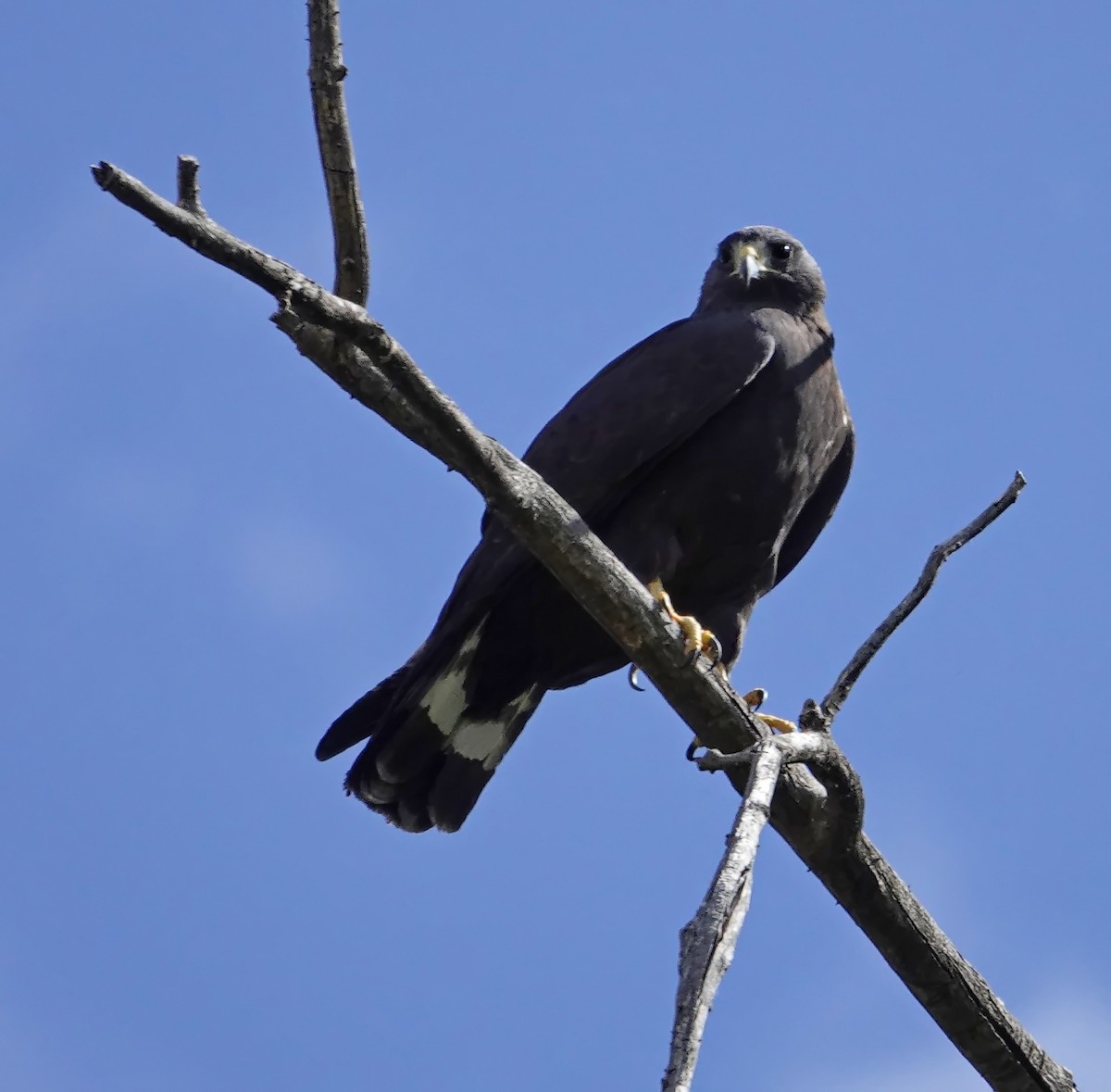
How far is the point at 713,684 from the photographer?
15.8ft

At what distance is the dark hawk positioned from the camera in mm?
5914

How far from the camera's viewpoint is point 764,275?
7.07 meters

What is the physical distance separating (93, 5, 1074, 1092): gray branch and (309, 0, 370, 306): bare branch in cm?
1

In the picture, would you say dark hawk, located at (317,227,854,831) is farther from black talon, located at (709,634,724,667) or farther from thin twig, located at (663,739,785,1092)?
thin twig, located at (663,739,785,1092)

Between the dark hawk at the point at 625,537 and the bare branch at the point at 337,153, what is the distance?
192cm

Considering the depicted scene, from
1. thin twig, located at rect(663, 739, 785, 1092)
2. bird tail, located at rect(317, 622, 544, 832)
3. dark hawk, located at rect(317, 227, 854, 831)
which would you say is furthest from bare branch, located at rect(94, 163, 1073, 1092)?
bird tail, located at rect(317, 622, 544, 832)

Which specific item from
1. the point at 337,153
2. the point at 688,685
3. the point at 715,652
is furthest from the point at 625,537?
the point at 337,153

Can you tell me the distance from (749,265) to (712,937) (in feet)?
14.7

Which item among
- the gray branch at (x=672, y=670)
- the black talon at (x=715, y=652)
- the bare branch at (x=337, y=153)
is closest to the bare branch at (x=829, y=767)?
the gray branch at (x=672, y=670)

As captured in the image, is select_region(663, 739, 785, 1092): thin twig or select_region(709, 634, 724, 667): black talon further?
select_region(709, 634, 724, 667): black talon

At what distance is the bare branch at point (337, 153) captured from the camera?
390 cm

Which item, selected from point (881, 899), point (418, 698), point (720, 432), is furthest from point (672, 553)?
point (881, 899)

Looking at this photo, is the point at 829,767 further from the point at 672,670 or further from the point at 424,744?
the point at 424,744

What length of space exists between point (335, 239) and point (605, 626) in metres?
1.36
